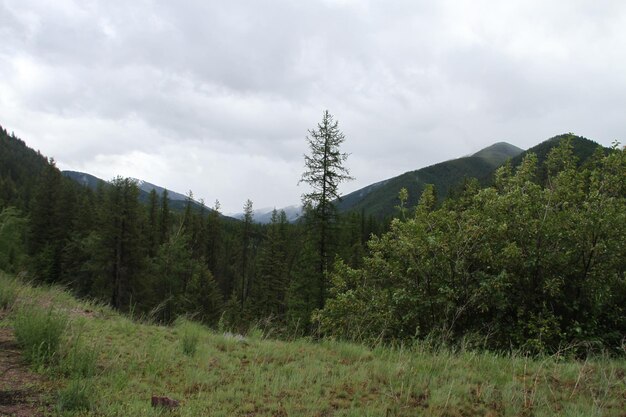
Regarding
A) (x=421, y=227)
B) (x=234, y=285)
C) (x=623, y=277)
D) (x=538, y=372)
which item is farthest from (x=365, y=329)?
(x=234, y=285)

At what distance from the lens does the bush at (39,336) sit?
14.1 feet

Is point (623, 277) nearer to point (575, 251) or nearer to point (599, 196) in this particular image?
point (575, 251)

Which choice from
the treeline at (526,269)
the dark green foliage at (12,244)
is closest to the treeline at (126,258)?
the dark green foliage at (12,244)

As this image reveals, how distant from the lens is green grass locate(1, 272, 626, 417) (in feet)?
12.4

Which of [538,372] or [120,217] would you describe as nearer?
[538,372]

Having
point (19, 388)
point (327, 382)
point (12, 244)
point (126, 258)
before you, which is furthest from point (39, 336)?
point (12, 244)

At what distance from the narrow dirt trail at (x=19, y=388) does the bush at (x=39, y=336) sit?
121 millimetres

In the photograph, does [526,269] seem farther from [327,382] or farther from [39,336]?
[39,336]

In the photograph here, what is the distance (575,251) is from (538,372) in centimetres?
308

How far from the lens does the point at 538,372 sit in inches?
185

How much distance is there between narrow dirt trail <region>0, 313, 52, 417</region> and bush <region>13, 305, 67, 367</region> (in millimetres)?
121

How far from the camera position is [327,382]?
4555 mm

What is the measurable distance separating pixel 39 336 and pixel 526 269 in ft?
25.6

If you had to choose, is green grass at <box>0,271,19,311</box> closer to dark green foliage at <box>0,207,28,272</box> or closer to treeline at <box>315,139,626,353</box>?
treeline at <box>315,139,626,353</box>
